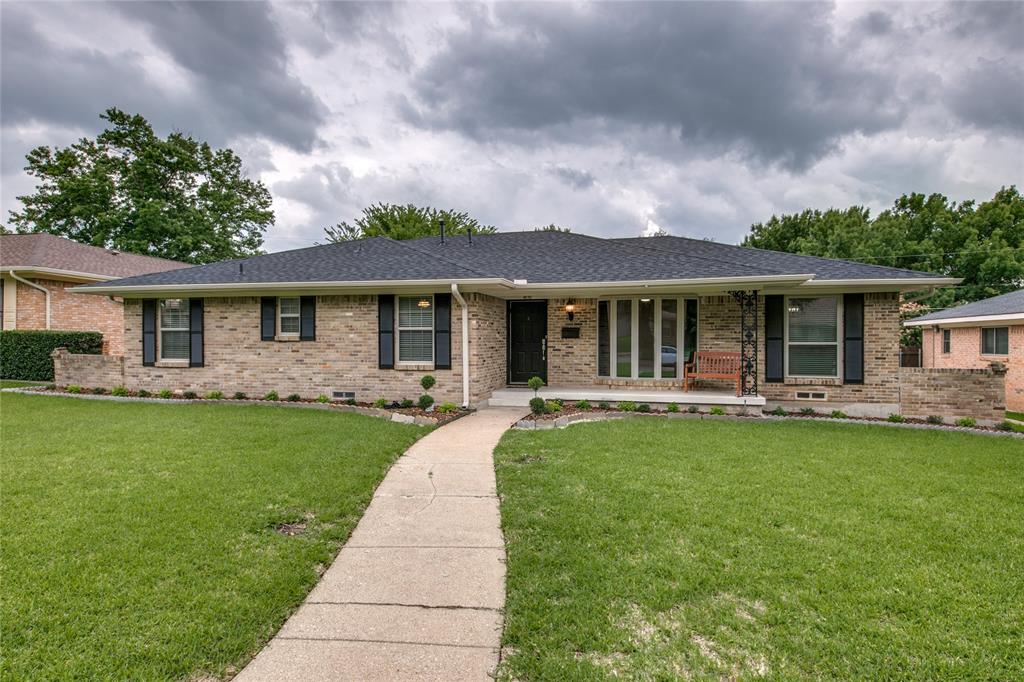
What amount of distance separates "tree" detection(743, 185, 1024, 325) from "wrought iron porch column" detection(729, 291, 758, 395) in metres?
17.0

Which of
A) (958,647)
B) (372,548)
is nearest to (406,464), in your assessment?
(372,548)

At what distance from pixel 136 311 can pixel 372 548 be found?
11026mm

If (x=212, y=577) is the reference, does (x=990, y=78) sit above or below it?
above

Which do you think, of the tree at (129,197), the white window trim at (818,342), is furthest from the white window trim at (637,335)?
the tree at (129,197)

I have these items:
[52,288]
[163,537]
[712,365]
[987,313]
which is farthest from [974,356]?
[52,288]

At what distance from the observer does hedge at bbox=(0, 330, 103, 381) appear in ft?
44.8

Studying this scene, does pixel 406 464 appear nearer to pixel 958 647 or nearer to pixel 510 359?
pixel 958 647

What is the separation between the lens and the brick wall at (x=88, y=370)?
37.9ft

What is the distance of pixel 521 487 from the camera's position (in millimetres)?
5102

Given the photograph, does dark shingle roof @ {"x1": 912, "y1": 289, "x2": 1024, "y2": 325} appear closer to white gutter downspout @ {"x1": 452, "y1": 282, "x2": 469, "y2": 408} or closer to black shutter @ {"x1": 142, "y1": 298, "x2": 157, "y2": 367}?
white gutter downspout @ {"x1": 452, "y1": 282, "x2": 469, "y2": 408}

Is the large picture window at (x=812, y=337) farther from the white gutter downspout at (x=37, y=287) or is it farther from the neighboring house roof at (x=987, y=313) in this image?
the white gutter downspout at (x=37, y=287)

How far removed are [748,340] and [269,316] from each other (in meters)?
10.2

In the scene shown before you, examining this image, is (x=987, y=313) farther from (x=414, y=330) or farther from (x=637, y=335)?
(x=414, y=330)

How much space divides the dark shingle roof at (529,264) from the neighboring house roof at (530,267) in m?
0.02
